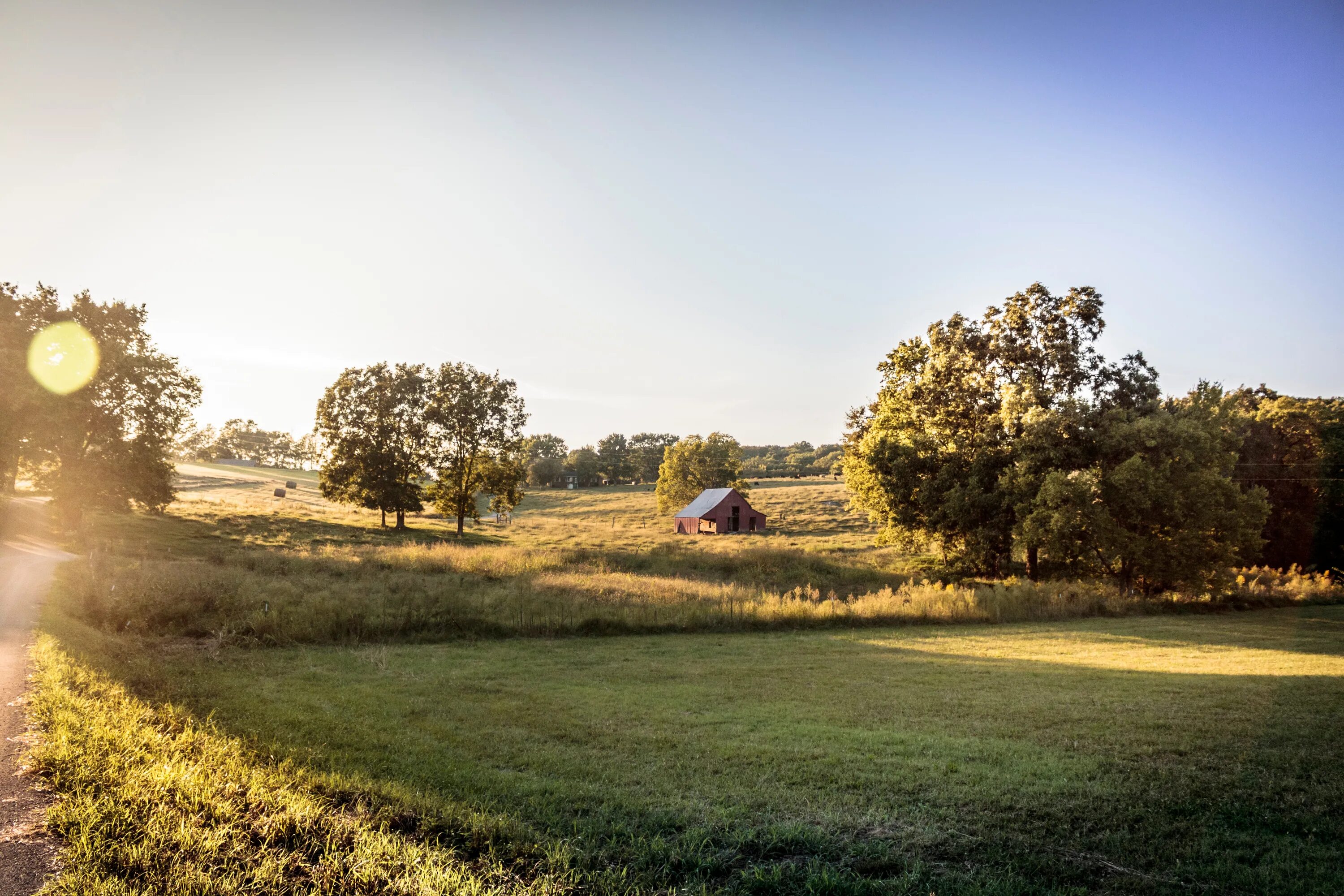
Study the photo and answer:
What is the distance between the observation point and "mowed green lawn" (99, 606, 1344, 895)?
489 centimetres

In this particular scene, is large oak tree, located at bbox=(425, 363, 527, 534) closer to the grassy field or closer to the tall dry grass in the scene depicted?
the tall dry grass

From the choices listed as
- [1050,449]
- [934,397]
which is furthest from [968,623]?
[934,397]

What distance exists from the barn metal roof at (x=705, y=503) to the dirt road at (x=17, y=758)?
1927 inches

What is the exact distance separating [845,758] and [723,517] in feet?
181

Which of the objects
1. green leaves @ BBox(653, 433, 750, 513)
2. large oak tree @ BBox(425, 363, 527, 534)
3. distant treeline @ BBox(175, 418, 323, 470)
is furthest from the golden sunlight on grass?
distant treeline @ BBox(175, 418, 323, 470)

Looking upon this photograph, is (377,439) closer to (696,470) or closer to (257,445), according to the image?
(696,470)

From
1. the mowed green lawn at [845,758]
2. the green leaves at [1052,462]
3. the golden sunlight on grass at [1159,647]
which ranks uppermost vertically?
the green leaves at [1052,462]

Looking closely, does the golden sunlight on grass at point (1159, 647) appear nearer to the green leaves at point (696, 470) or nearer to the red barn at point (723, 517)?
the red barn at point (723, 517)

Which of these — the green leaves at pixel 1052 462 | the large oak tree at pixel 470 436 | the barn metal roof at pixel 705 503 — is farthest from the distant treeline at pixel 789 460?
the green leaves at pixel 1052 462

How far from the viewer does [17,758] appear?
18.7ft

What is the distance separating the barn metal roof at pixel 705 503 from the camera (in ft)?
208

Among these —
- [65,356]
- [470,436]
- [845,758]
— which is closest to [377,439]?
[470,436]

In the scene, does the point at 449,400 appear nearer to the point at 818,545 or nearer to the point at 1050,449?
the point at 818,545

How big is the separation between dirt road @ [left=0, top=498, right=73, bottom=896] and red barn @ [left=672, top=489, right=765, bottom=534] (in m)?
48.3
